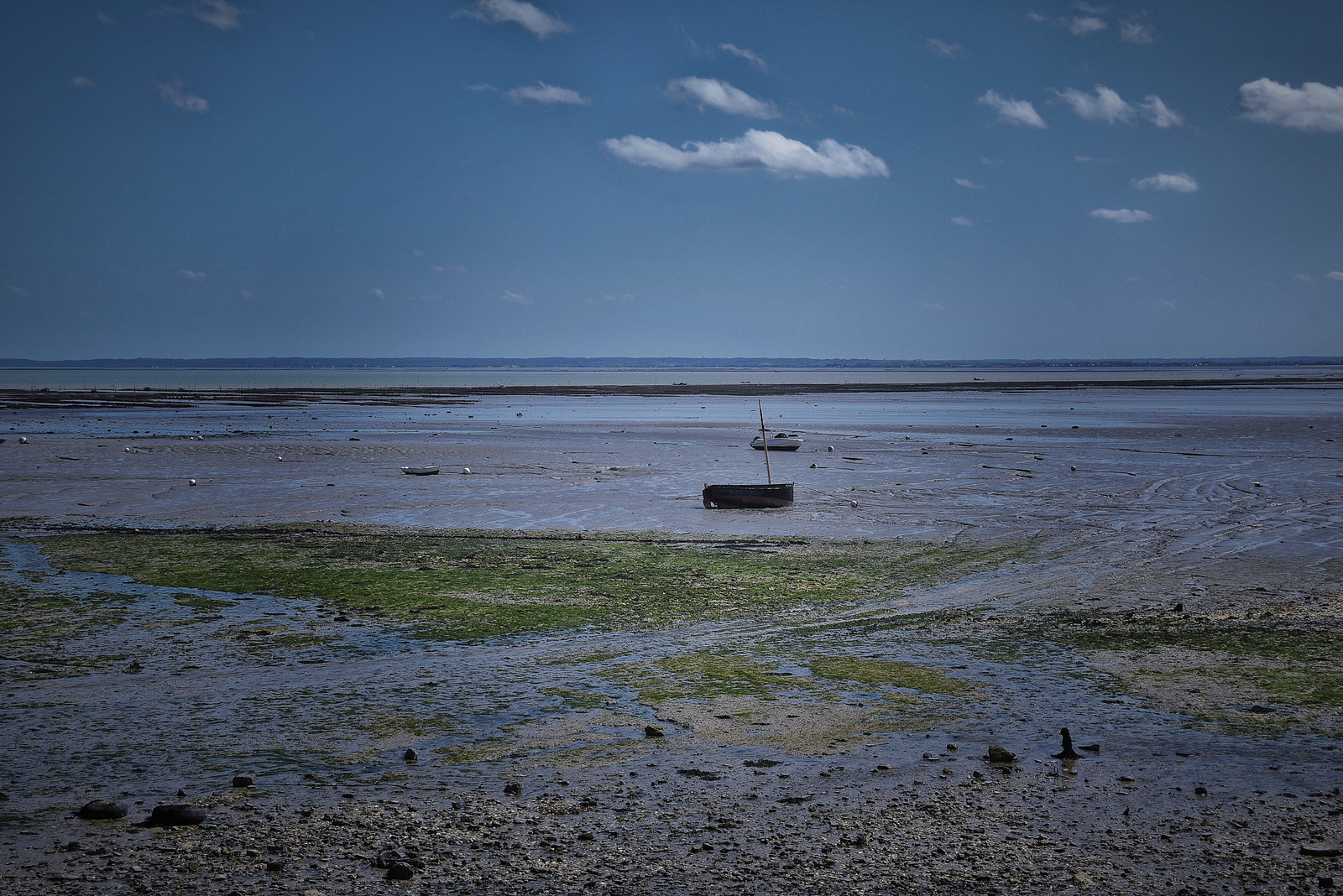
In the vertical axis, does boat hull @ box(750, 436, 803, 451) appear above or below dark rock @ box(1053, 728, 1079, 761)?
above

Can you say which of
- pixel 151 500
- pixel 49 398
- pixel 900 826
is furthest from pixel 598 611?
pixel 49 398

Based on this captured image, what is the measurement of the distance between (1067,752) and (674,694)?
177 inches

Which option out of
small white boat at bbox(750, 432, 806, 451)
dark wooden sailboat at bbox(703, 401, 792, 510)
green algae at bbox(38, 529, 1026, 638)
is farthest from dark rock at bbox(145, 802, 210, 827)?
small white boat at bbox(750, 432, 806, 451)

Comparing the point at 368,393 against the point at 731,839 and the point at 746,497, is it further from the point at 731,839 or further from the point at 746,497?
the point at 731,839

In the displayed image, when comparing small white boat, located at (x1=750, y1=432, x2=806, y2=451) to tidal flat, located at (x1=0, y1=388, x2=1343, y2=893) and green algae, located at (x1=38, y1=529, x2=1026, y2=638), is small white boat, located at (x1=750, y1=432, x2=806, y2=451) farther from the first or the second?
green algae, located at (x1=38, y1=529, x2=1026, y2=638)

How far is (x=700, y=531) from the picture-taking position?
85.5ft

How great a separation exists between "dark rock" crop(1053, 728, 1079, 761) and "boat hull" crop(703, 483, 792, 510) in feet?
66.0

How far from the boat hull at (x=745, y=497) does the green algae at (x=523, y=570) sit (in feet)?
19.3

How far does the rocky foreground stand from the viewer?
7.67m

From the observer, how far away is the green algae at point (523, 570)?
17.2 m

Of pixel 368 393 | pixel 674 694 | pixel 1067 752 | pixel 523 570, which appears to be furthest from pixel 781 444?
pixel 368 393

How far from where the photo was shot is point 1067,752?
33.4ft

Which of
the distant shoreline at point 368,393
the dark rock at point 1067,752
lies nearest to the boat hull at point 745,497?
the dark rock at point 1067,752

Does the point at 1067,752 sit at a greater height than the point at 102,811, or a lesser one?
lesser
